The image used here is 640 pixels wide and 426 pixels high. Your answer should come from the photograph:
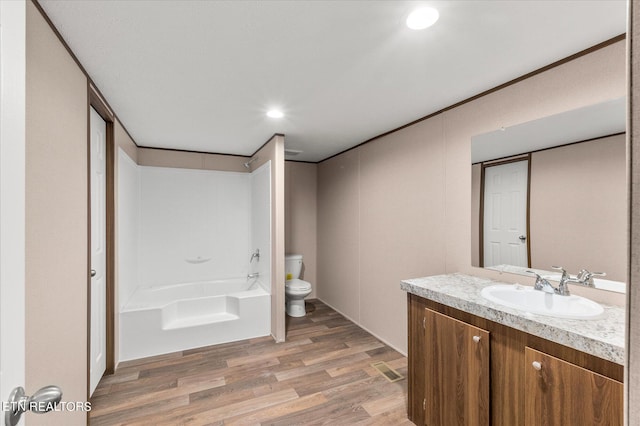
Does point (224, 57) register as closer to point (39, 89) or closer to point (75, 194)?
point (39, 89)

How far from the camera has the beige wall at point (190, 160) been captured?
3672 millimetres

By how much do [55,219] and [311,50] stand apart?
1.54 metres

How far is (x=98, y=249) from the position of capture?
226 centimetres

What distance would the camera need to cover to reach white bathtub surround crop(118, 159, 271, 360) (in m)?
2.90

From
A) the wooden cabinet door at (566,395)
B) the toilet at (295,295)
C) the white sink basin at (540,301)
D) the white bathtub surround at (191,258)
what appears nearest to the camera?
the wooden cabinet door at (566,395)

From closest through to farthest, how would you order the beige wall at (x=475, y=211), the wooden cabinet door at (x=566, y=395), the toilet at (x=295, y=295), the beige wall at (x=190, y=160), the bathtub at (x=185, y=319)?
the wooden cabinet door at (x=566, y=395) → the beige wall at (x=475, y=211) → the bathtub at (x=185, y=319) → the beige wall at (x=190, y=160) → the toilet at (x=295, y=295)

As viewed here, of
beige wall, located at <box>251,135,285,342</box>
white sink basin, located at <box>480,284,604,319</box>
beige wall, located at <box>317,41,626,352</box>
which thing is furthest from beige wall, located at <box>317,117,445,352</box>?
beige wall, located at <box>251,135,285,342</box>

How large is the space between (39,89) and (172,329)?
2.46 metres

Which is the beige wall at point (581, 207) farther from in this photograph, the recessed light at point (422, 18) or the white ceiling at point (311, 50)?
the recessed light at point (422, 18)

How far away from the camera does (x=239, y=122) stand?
8.95ft

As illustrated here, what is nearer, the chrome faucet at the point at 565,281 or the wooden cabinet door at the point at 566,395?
the wooden cabinet door at the point at 566,395

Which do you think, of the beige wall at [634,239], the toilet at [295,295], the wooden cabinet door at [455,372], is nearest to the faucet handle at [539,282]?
the wooden cabinet door at [455,372]

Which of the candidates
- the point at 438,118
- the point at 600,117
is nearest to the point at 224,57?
the point at 438,118

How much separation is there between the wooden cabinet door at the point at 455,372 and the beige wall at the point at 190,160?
3.31 m
